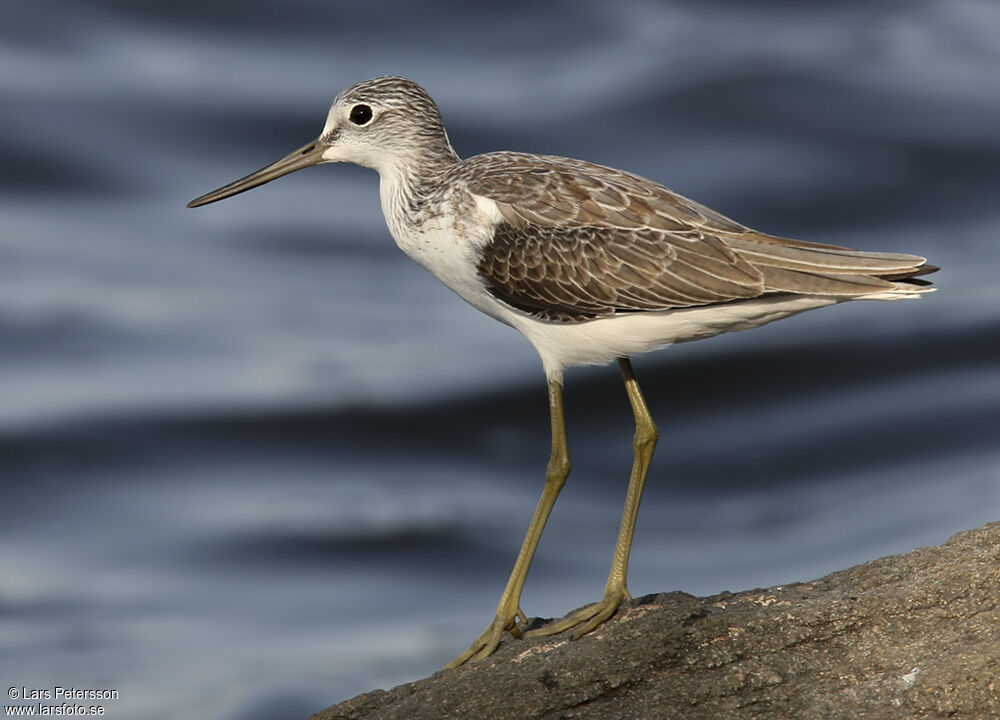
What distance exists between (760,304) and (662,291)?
1.96 feet

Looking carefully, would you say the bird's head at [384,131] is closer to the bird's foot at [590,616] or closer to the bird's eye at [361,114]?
the bird's eye at [361,114]

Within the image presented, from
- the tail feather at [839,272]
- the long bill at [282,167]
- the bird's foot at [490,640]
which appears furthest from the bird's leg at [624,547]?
the long bill at [282,167]

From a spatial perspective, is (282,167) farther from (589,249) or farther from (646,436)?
(646,436)

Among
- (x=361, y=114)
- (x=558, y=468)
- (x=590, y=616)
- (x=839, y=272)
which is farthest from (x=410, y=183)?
(x=590, y=616)

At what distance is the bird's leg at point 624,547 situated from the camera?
8.35m

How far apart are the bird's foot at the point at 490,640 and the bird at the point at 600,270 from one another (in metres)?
0.01

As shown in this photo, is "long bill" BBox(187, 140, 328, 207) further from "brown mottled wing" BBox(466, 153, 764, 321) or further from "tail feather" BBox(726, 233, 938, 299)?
"tail feather" BBox(726, 233, 938, 299)

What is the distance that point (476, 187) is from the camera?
9016 mm

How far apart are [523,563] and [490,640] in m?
0.59

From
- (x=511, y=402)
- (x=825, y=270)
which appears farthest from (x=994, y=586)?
(x=511, y=402)

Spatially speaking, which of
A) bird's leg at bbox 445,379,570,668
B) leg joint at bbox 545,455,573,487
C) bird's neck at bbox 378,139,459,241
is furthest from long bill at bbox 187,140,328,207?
leg joint at bbox 545,455,573,487

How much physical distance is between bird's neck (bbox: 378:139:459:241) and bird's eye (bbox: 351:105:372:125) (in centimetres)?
42

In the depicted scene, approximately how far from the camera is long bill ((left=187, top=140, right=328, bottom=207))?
33.6 feet

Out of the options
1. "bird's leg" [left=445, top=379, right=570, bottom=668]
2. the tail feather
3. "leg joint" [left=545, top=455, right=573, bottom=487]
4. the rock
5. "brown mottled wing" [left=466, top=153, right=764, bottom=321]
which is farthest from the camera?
"leg joint" [left=545, top=455, right=573, bottom=487]
